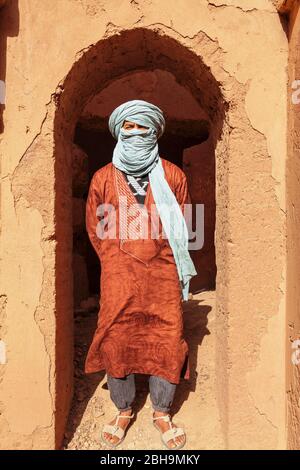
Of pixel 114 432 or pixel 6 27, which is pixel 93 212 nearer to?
pixel 6 27

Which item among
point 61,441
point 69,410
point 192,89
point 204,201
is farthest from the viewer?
point 204,201

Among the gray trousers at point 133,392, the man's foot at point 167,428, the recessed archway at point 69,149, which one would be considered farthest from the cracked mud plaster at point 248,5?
the man's foot at point 167,428

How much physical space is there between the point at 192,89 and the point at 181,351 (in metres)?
1.82

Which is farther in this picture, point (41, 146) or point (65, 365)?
point (65, 365)


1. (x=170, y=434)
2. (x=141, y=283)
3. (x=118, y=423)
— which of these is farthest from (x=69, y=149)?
(x=170, y=434)

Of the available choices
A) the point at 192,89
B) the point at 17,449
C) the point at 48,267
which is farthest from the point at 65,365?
the point at 192,89

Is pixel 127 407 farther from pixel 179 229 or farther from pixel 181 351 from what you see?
pixel 179 229

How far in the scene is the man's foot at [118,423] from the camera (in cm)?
260

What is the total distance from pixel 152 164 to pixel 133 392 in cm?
147

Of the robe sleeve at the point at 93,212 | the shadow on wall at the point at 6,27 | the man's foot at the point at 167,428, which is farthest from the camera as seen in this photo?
the robe sleeve at the point at 93,212

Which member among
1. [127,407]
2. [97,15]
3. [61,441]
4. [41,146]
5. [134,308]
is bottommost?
[61,441]

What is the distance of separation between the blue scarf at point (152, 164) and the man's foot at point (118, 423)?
875 millimetres

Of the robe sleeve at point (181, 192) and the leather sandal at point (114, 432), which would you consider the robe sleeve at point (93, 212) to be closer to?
the robe sleeve at point (181, 192)

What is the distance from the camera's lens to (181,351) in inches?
104
